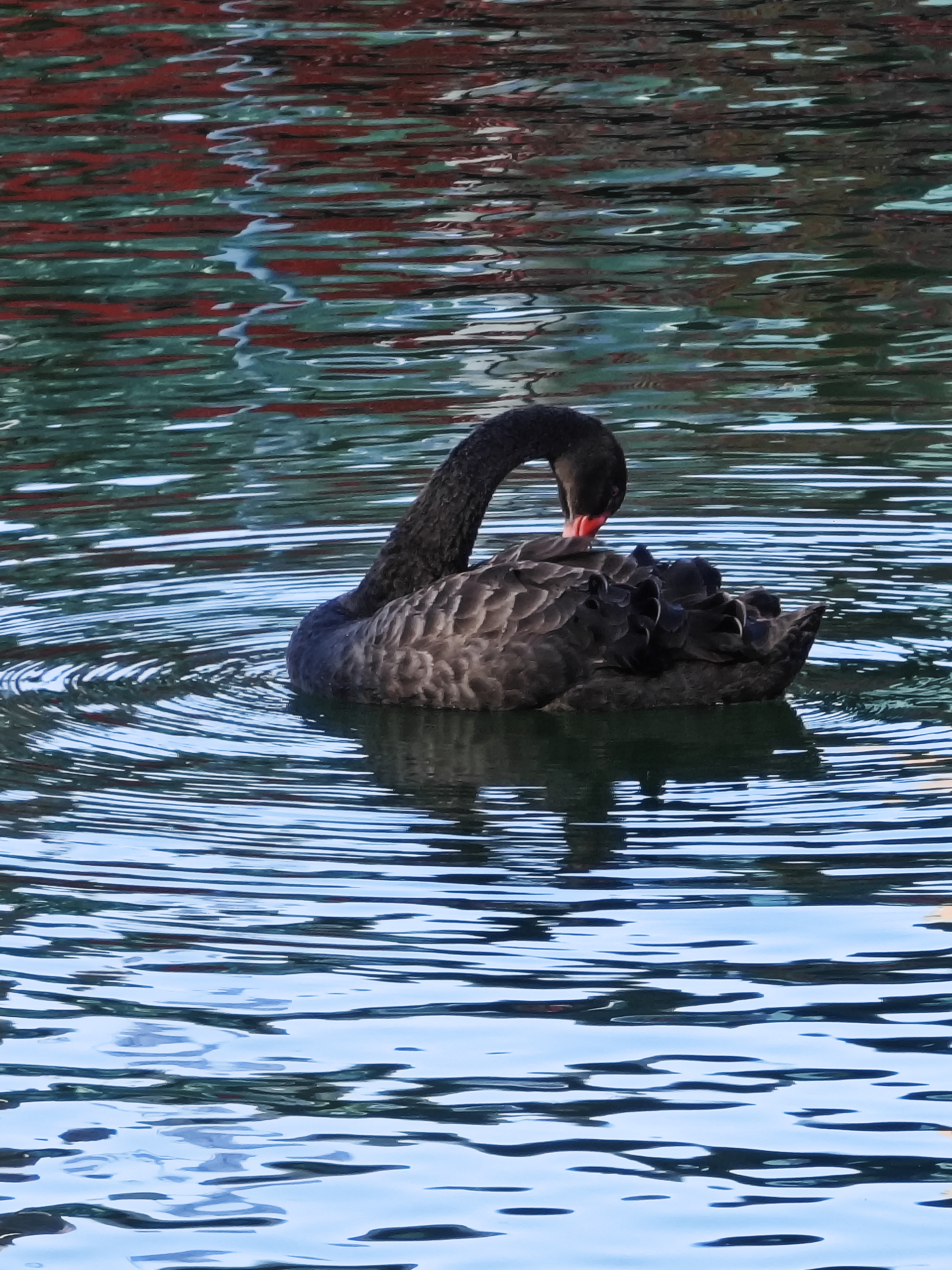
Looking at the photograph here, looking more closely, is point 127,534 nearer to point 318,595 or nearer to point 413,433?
point 318,595

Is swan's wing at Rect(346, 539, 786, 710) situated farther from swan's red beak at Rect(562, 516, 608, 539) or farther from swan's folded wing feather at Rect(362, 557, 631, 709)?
swan's red beak at Rect(562, 516, 608, 539)

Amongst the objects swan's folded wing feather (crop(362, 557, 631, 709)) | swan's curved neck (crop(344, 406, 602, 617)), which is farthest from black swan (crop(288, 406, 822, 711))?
swan's curved neck (crop(344, 406, 602, 617))

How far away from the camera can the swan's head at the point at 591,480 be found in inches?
308

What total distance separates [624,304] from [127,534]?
15.7ft

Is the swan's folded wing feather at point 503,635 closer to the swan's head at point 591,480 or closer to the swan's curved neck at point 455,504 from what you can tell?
the swan's curved neck at point 455,504

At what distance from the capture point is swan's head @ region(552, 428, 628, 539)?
7.83m

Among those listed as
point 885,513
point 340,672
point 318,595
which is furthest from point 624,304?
point 340,672

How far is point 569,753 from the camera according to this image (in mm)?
6777

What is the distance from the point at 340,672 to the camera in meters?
7.33

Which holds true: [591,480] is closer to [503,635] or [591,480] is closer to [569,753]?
[503,635]

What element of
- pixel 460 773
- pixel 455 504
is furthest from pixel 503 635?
pixel 455 504

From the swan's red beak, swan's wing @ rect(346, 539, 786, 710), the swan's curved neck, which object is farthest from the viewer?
the swan's red beak

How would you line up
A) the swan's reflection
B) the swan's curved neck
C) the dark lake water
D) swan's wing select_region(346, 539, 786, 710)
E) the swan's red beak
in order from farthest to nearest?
the swan's red beak
the swan's curved neck
swan's wing select_region(346, 539, 786, 710)
the swan's reflection
the dark lake water

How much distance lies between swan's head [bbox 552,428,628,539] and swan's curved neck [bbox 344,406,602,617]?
0.12 ft
